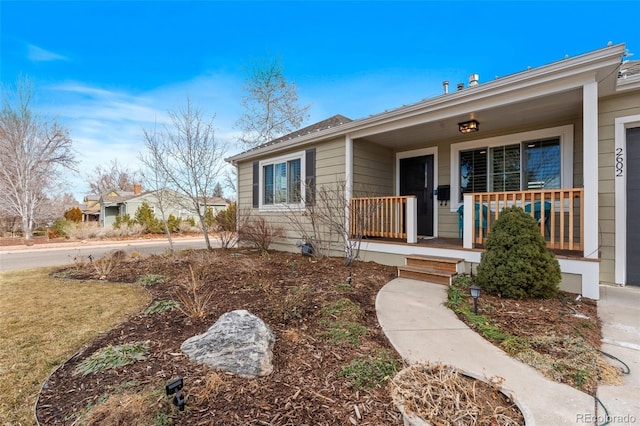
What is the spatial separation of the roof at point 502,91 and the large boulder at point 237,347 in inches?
171

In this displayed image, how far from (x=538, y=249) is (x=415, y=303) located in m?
1.62

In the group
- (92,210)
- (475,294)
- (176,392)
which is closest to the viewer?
(176,392)

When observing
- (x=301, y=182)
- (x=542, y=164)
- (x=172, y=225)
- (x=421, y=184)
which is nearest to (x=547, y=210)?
(x=542, y=164)

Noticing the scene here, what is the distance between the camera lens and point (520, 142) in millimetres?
5602

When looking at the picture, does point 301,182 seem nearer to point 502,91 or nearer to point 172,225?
point 502,91

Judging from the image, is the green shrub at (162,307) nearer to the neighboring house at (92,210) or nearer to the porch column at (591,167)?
the porch column at (591,167)

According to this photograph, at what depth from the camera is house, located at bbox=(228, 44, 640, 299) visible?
378 cm

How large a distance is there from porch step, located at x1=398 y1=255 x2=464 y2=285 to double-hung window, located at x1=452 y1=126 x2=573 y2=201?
2331 mm

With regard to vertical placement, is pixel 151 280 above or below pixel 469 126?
below

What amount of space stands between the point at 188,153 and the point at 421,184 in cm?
678

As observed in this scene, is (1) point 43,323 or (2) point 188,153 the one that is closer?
(1) point 43,323

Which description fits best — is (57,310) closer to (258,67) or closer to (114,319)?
(114,319)

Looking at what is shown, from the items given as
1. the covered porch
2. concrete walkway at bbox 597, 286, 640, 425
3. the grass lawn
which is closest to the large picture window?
the covered porch

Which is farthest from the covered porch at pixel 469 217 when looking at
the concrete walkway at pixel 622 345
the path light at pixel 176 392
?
the path light at pixel 176 392
